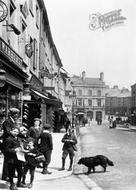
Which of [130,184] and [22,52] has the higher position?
[22,52]

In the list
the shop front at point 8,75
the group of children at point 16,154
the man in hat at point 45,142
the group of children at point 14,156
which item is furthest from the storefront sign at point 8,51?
the group of children at point 14,156

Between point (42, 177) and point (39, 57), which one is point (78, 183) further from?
point (39, 57)

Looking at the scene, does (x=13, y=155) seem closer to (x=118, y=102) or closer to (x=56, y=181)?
(x=56, y=181)

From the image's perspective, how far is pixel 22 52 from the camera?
20781 mm

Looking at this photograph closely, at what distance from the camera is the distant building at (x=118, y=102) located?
450 ft

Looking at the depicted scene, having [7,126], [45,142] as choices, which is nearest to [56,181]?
[45,142]

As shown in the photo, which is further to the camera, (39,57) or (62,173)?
(39,57)

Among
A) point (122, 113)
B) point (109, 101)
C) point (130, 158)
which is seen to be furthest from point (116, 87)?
point (130, 158)

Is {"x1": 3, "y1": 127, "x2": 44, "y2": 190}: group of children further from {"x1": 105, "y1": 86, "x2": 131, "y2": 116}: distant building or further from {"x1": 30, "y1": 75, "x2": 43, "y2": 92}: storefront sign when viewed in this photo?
{"x1": 105, "y1": 86, "x2": 131, "y2": 116}: distant building

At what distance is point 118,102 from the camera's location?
471 ft

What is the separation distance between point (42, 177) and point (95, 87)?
10446cm

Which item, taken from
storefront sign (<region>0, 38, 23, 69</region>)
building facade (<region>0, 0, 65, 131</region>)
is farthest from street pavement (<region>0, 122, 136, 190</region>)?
storefront sign (<region>0, 38, 23, 69</region>)

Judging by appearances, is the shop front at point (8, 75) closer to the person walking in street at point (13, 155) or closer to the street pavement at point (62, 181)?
the street pavement at point (62, 181)

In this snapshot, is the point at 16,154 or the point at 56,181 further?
the point at 56,181
